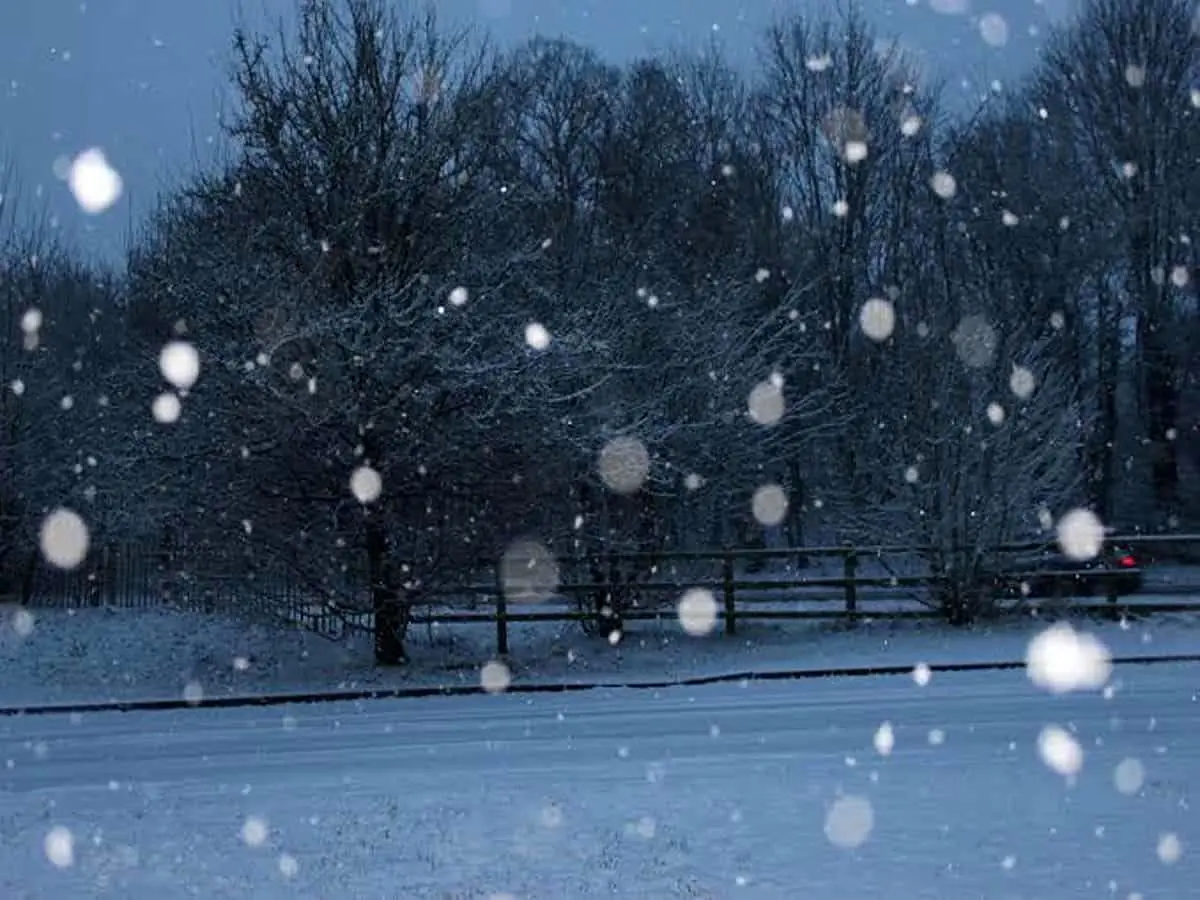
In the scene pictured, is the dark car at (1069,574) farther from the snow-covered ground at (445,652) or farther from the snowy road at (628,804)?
the snowy road at (628,804)

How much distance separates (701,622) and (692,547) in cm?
321

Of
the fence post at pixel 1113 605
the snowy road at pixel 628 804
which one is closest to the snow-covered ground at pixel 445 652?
the fence post at pixel 1113 605

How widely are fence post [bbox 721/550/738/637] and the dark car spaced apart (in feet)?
14.3

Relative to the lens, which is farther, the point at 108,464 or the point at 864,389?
the point at 864,389

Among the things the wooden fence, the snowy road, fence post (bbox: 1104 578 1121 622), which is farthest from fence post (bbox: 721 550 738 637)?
the snowy road

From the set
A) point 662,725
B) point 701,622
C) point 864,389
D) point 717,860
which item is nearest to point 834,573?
point 864,389

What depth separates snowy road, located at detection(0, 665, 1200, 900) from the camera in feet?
25.8

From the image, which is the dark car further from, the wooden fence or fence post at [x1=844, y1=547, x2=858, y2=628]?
fence post at [x1=844, y1=547, x2=858, y2=628]

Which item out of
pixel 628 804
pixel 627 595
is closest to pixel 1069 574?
pixel 627 595

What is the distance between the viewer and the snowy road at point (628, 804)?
7.88 metres

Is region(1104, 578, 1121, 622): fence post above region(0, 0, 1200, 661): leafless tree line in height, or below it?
below

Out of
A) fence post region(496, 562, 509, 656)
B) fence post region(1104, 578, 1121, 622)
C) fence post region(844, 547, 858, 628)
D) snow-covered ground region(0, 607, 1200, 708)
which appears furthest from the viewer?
fence post region(844, 547, 858, 628)

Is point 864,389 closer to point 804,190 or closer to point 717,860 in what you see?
point 804,190

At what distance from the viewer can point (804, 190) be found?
47.2m
